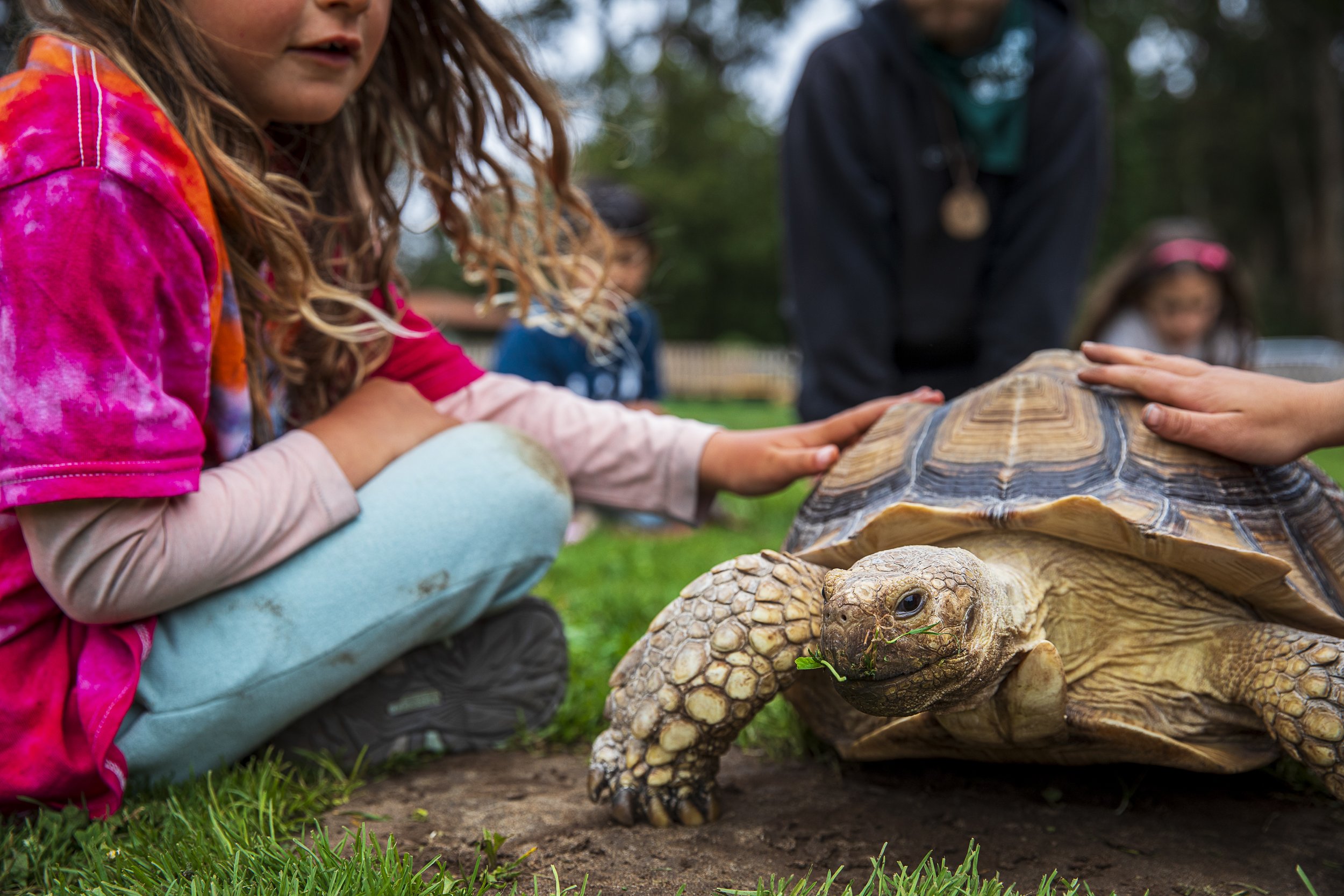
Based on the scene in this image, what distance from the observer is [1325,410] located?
173cm

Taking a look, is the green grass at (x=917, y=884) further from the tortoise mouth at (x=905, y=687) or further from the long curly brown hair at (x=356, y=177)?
the long curly brown hair at (x=356, y=177)

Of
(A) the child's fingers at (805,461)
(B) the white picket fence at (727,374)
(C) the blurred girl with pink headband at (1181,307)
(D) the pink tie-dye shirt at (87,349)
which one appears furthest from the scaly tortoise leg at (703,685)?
(B) the white picket fence at (727,374)

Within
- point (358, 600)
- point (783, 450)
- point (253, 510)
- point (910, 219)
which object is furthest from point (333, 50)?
point (910, 219)

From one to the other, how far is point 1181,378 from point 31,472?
1.83 meters

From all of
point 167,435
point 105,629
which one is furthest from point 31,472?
point 105,629

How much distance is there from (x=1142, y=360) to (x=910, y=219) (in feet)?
7.25

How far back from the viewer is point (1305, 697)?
1497 mm

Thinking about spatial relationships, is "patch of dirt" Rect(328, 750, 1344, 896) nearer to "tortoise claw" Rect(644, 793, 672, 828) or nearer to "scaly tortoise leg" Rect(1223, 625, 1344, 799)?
"tortoise claw" Rect(644, 793, 672, 828)

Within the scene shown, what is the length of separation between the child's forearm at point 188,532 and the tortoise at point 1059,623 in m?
0.64

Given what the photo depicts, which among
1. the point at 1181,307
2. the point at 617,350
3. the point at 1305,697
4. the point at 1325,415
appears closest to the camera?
the point at 1305,697

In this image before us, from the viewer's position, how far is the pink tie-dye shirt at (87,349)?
1.50 metres

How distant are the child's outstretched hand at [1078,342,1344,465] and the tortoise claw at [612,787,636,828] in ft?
3.49

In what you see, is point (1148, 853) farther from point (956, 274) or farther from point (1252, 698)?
point (956, 274)

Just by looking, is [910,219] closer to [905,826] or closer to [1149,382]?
[1149,382]
